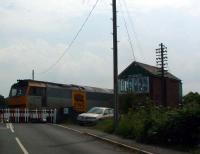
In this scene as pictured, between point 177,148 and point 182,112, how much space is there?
1.61m

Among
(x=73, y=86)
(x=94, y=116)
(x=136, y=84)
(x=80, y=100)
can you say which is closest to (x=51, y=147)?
(x=94, y=116)

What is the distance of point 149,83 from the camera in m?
80.5

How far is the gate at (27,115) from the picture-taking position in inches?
1652

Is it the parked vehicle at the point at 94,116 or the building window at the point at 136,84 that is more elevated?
the building window at the point at 136,84

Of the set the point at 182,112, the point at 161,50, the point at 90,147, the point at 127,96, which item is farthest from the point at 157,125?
the point at 161,50

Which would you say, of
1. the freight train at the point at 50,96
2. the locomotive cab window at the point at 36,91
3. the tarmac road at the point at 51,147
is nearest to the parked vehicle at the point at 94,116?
the freight train at the point at 50,96

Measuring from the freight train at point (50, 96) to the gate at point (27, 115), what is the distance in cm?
170

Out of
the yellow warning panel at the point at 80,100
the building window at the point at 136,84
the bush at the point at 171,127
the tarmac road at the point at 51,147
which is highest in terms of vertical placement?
the building window at the point at 136,84

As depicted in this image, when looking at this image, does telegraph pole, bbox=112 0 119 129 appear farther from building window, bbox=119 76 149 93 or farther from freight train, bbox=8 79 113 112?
building window, bbox=119 76 149 93

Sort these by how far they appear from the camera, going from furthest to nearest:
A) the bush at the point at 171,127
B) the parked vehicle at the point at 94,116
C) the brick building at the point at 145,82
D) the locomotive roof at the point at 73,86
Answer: the brick building at the point at 145,82, the locomotive roof at the point at 73,86, the parked vehicle at the point at 94,116, the bush at the point at 171,127

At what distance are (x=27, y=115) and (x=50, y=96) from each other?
4.87 metres

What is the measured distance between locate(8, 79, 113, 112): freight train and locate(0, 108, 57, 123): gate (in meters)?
1.70

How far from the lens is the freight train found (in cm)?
4462

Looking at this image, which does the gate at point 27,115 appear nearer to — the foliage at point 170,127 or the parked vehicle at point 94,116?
the parked vehicle at point 94,116
